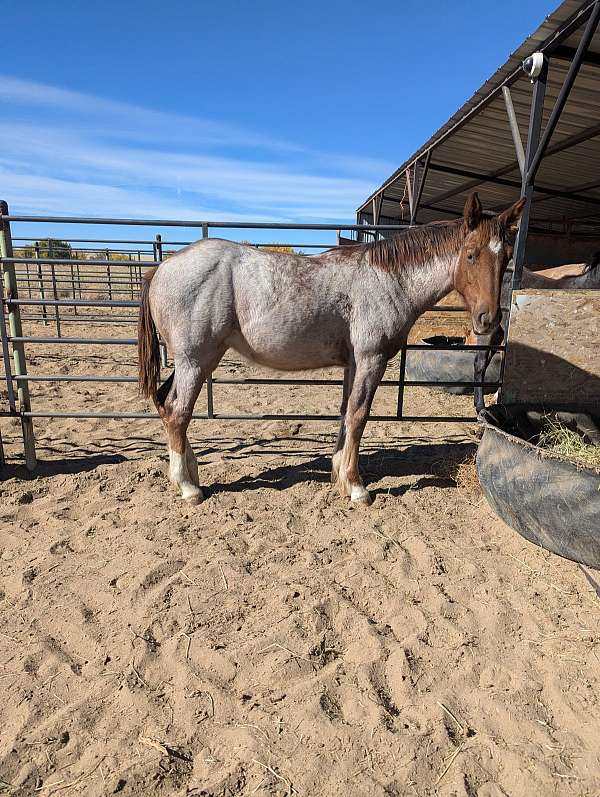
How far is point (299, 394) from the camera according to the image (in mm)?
6082

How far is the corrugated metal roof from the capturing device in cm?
376

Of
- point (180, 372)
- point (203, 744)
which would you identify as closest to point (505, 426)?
point (180, 372)

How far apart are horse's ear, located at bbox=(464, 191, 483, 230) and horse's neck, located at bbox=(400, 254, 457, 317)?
0.23 m

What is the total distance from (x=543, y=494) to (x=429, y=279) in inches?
63.7

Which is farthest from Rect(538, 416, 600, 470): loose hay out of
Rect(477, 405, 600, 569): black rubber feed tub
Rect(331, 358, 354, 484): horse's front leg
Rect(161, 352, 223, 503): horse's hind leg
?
Rect(161, 352, 223, 503): horse's hind leg

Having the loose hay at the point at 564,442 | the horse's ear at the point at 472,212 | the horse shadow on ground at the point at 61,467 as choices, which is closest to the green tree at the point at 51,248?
the horse shadow on ground at the point at 61,467

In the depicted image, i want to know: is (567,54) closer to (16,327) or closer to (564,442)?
(564,442)

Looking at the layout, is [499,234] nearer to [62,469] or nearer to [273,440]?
[273,440]

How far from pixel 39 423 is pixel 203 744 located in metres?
4.05

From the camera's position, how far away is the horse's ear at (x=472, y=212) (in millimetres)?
3030

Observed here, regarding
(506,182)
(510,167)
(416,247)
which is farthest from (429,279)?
(506,182)

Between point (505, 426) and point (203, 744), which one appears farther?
point (505, 426)

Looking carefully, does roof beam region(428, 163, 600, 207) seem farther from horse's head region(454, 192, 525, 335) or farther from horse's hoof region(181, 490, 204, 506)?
horse's hoof region(181, 490, 204, 506)

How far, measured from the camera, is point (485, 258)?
123 inches
